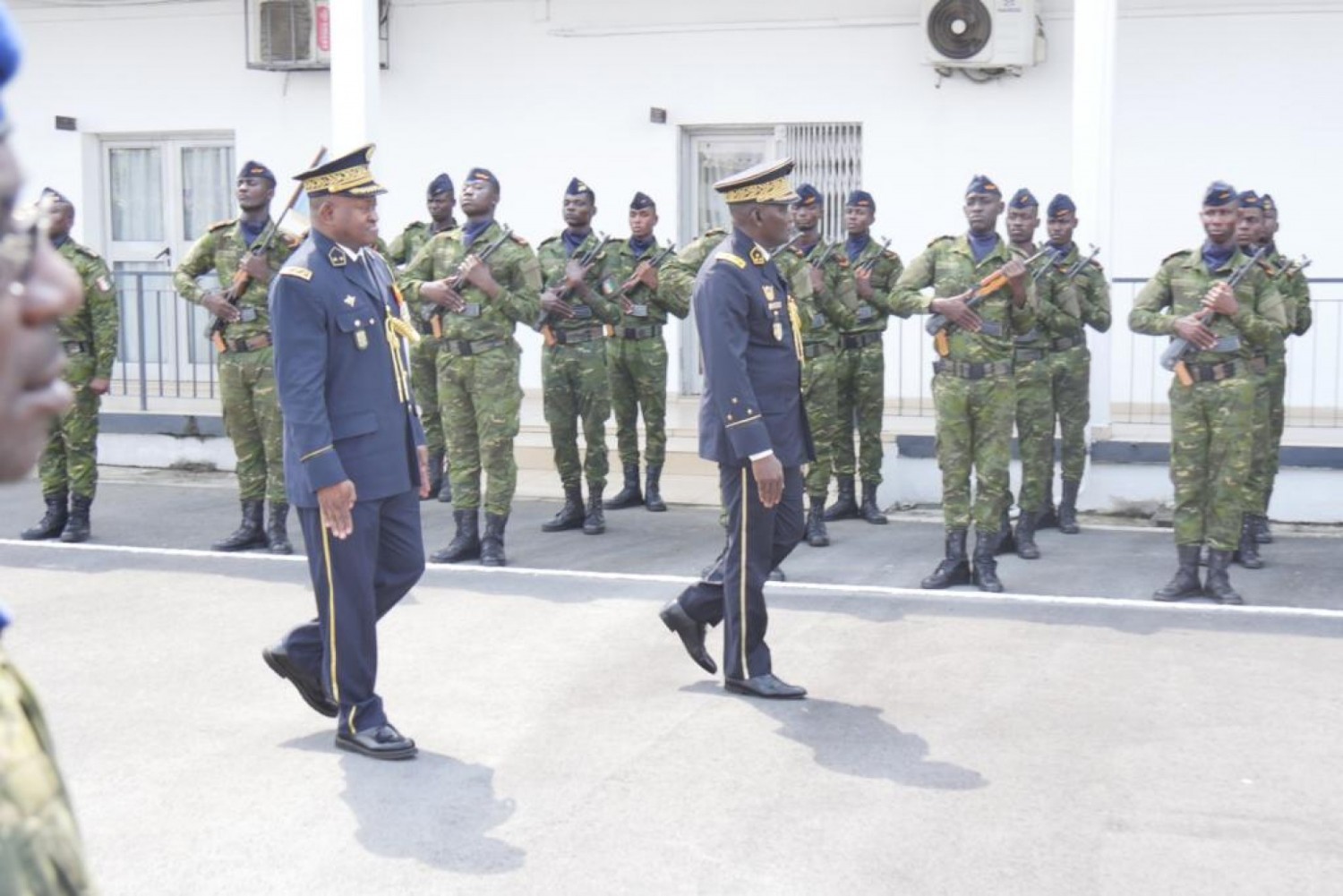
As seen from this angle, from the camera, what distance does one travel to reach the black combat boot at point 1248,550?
30.3ft

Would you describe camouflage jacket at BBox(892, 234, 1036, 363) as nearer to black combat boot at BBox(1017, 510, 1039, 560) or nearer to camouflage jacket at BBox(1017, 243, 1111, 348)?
camouflage jacket at BBox(1017, 243, 1111, 348)

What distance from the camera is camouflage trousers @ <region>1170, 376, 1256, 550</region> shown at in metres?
8.23

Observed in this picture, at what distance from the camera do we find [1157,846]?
4867 millimetres

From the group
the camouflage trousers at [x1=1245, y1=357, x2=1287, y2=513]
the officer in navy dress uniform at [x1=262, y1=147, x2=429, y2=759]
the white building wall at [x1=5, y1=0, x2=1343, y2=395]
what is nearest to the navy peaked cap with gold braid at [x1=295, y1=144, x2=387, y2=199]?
the officer in navy dress uniform at [x1=262, y1=147, x2=429, y2=759]

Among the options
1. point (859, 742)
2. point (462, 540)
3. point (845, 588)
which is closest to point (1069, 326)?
point (845, 588)

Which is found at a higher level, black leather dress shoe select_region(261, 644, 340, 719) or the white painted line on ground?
black leather dress shoe select_region(261, 644, 340, 719)

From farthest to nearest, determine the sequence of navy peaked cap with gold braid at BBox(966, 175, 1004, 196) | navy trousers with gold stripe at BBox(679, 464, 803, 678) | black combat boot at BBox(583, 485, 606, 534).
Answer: black combat boot at BBox(583, 485, 606, 534) < navy peaked cap with gold braid at BBox(966, 175, 1004, 196) < navy trousers with gold stripe at BBox(679, 464, 803, 678)

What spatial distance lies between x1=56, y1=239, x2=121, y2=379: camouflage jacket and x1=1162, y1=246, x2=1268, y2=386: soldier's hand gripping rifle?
5798mm

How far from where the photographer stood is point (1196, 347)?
8.23 meters

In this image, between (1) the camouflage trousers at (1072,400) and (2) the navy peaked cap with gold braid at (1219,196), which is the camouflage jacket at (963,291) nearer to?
(2) the navy peaked cap with gold braid at (1219,196)

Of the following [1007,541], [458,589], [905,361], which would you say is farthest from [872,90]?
[458,589]

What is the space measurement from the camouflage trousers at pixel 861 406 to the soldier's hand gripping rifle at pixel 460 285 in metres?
2.40

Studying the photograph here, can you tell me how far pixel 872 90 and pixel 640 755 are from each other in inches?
358

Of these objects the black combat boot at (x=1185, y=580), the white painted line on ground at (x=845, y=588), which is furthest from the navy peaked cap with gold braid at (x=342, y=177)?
the black combat boot at (x=1185, y=580)
